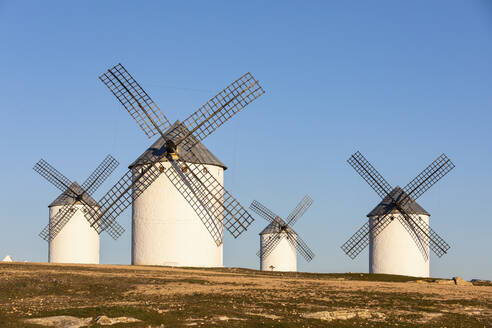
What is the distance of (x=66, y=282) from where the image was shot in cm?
2505

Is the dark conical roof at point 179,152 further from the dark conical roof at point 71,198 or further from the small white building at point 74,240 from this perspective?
the small white building at point 74,240

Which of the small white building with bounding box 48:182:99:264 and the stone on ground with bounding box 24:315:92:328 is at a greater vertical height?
the small white building with bounding box 48:182:99:264

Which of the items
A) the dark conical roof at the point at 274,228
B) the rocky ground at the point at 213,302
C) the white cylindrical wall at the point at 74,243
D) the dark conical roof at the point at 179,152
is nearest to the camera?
the rocky ground at the point at 213,302

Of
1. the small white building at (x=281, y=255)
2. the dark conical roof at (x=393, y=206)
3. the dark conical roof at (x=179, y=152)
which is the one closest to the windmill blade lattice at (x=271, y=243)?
the small white building at (x=281, y=255)

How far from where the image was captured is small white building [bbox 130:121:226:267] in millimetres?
37031

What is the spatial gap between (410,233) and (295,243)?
17083 mm

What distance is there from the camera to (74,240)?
5394cm

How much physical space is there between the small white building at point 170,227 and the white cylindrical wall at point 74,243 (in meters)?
17.3

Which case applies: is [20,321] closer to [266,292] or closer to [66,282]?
[66,282]

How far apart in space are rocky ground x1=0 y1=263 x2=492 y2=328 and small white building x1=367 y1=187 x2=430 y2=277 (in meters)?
22.4

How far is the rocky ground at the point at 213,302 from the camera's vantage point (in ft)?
60.7

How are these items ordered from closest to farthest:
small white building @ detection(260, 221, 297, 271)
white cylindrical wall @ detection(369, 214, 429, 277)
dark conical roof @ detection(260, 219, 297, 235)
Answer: white cylindrical wall @ detection(369, 214, 429, 277)
small white building @ detection(260, 221, 297, 271)
dark conical roof @ detection(260, 219, 297, 235)

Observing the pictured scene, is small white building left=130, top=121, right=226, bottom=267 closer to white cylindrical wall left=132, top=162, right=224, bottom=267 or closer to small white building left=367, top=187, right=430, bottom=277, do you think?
white cylindrical wall left=132, top=162, right=224, bottom=267

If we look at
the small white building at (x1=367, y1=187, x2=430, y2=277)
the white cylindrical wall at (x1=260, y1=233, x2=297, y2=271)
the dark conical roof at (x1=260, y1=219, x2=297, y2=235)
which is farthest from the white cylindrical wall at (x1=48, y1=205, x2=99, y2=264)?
the small white building at (x1=367, y1=187, x2=430, y2=277)
